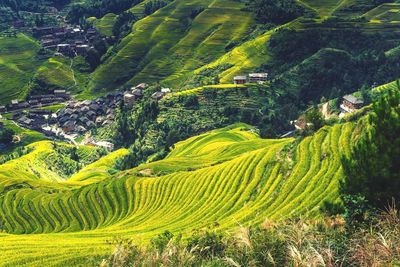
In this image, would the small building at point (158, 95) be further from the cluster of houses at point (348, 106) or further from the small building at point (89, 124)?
the cluster of houses at point (348, 106)

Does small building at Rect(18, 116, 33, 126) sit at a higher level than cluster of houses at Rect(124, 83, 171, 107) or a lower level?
lower

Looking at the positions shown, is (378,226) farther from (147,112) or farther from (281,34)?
(281,34)

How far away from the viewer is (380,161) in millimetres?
21031

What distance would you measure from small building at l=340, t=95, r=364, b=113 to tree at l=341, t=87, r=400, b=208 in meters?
87.3

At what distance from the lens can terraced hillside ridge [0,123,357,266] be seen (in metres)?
34.7

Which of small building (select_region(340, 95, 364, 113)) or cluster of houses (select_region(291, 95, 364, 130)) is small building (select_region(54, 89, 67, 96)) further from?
small building (select_region(340, 95, 364, 113))

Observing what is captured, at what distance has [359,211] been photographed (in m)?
18.9

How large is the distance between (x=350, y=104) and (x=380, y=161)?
92684mm

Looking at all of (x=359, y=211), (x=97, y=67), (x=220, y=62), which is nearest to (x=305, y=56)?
(x=220, y=62)

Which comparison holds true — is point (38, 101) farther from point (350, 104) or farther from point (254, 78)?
point (350, 104)

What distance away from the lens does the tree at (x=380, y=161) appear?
20.7m

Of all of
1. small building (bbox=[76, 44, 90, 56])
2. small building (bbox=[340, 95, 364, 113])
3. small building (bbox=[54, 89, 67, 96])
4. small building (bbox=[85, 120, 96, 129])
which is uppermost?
small building (bbox=[340, 95, 364, 113])

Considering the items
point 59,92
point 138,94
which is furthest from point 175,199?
point 59,92

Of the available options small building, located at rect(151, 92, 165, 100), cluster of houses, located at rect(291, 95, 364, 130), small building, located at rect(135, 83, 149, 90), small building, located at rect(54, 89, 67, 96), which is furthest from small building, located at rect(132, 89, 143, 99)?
cluster of houses, located at rect(291, 95, 364, 130)
